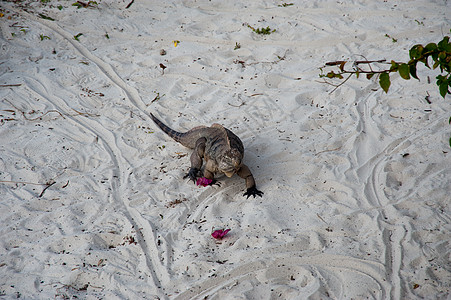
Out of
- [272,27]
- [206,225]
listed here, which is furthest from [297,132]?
[272,27]

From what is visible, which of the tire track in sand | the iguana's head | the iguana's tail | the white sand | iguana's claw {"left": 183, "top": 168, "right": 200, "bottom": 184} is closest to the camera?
the white sand

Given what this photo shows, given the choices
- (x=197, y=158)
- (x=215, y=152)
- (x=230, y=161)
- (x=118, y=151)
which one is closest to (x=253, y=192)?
(x=230, y=161)

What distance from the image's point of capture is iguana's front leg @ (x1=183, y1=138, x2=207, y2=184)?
521 centimetres

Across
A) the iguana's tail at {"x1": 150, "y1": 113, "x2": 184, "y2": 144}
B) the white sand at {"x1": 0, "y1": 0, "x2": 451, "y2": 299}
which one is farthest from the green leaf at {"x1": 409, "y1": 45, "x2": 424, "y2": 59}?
the iguana's tail at {"x1": 150, "y1": 113, "x2": 184, "y2": 144}

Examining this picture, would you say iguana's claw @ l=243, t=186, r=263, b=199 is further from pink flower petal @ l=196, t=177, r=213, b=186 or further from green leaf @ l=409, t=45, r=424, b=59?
green leaf @ l=409, t=45, r=424, b=59

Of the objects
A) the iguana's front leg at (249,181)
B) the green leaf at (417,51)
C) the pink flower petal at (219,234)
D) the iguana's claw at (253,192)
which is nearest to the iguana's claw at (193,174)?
the iguana's front leg at (249,181)

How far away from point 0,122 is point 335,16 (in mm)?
6839

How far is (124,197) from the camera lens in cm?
496

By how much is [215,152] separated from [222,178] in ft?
1.30

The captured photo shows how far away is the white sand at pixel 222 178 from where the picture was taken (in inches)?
Result: 153

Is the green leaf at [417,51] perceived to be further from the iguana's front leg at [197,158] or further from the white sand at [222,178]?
the iguana's front leg at [197,158]

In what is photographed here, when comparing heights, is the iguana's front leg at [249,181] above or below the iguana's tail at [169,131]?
above

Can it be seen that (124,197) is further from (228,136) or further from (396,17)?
(396,17)

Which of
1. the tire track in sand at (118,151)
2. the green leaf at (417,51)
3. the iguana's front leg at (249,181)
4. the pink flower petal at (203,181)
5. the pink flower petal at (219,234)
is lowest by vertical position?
the tire track in sand at (118,151)
